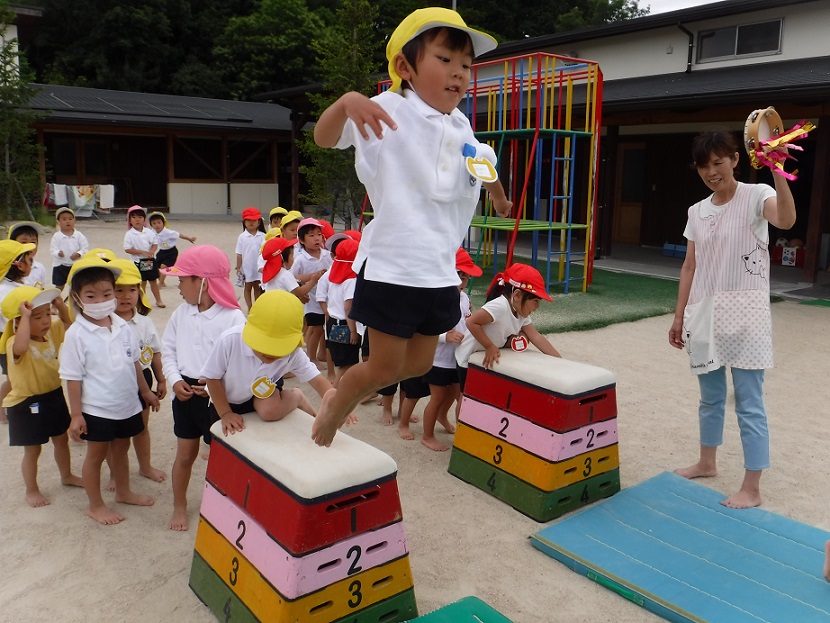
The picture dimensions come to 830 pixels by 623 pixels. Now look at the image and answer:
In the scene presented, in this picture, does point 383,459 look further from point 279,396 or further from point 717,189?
point 717,189

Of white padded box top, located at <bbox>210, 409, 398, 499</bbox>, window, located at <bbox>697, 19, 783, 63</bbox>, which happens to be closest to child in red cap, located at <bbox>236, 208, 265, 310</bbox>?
white padded box top, located at <bbox>210, 409, 398, 499</bbox>

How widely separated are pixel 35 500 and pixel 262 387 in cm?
168

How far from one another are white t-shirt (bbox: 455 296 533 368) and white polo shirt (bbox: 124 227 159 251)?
19.3 ft

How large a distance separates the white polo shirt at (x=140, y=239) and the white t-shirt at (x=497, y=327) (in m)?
5.88

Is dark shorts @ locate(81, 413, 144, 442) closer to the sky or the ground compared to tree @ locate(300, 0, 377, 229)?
closer to the ground

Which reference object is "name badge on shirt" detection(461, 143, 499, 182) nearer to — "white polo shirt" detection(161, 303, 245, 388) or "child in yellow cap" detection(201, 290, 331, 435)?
"child in yellow cap" detection(201, 290, 331, 435)

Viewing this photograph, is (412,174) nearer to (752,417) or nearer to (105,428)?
(105,428)

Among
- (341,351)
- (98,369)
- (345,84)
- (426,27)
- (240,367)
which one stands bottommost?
(341,351)

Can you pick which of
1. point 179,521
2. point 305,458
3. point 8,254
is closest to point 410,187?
point 305,458

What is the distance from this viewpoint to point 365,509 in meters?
2.63

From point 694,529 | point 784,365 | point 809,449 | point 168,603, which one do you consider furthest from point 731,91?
point 168,603

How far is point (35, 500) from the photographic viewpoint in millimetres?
3770

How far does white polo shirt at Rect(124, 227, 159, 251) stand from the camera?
352 inches

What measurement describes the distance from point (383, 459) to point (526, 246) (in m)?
14.4
